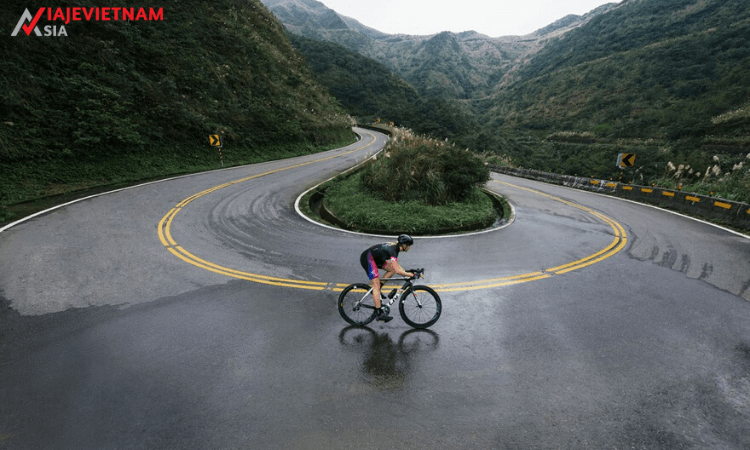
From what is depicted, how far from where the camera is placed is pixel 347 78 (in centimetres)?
7350

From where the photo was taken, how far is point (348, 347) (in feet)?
15.9

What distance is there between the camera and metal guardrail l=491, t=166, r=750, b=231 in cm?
1083

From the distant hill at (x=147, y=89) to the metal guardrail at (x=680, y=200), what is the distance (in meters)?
21.9

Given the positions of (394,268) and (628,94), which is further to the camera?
(628,94)

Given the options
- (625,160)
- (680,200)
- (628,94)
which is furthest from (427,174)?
(628,94)

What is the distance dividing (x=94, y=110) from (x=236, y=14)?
81.5 ft

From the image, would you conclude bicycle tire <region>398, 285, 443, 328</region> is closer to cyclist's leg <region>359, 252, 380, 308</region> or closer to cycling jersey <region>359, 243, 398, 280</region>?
cyclist's leg <region>359, 252, 380, 308</region>

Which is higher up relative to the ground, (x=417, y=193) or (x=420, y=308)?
(x=417, y=193)

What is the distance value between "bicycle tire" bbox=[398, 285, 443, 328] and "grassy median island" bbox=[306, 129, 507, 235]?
461cm

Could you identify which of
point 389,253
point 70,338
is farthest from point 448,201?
point 70,338

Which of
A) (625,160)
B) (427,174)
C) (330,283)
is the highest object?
(625,160)

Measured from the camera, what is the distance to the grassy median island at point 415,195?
10.5 meters

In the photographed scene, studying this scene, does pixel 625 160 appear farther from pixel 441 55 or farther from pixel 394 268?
pixel 441 55

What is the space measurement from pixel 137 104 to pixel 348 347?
20501 millimetres
